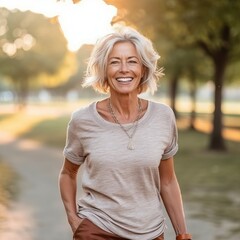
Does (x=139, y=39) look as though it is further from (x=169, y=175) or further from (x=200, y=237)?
(x=200, y=237)

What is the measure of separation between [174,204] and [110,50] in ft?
2.73

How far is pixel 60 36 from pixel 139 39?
38.9 m

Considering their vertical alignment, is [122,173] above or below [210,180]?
above

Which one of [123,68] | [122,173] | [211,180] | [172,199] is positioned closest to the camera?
[122,173]

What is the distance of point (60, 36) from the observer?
41.1 metres

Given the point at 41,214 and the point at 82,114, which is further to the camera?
the point at 41,214

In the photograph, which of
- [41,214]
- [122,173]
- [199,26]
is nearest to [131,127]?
[122,173]

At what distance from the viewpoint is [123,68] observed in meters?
2.81

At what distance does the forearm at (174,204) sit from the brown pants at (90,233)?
220 millimetres

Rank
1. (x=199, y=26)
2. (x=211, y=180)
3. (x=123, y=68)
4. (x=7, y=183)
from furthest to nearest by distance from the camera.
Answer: (x=199, y=26) → (x=211, y=180) → (x=7, y=183) → (x=123, y=68)

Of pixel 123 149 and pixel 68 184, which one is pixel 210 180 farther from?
pixel 123 149

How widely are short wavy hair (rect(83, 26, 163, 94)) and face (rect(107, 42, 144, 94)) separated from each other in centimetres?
2

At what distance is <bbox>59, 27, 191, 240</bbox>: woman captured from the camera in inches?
107

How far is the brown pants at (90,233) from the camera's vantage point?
2.71 m
